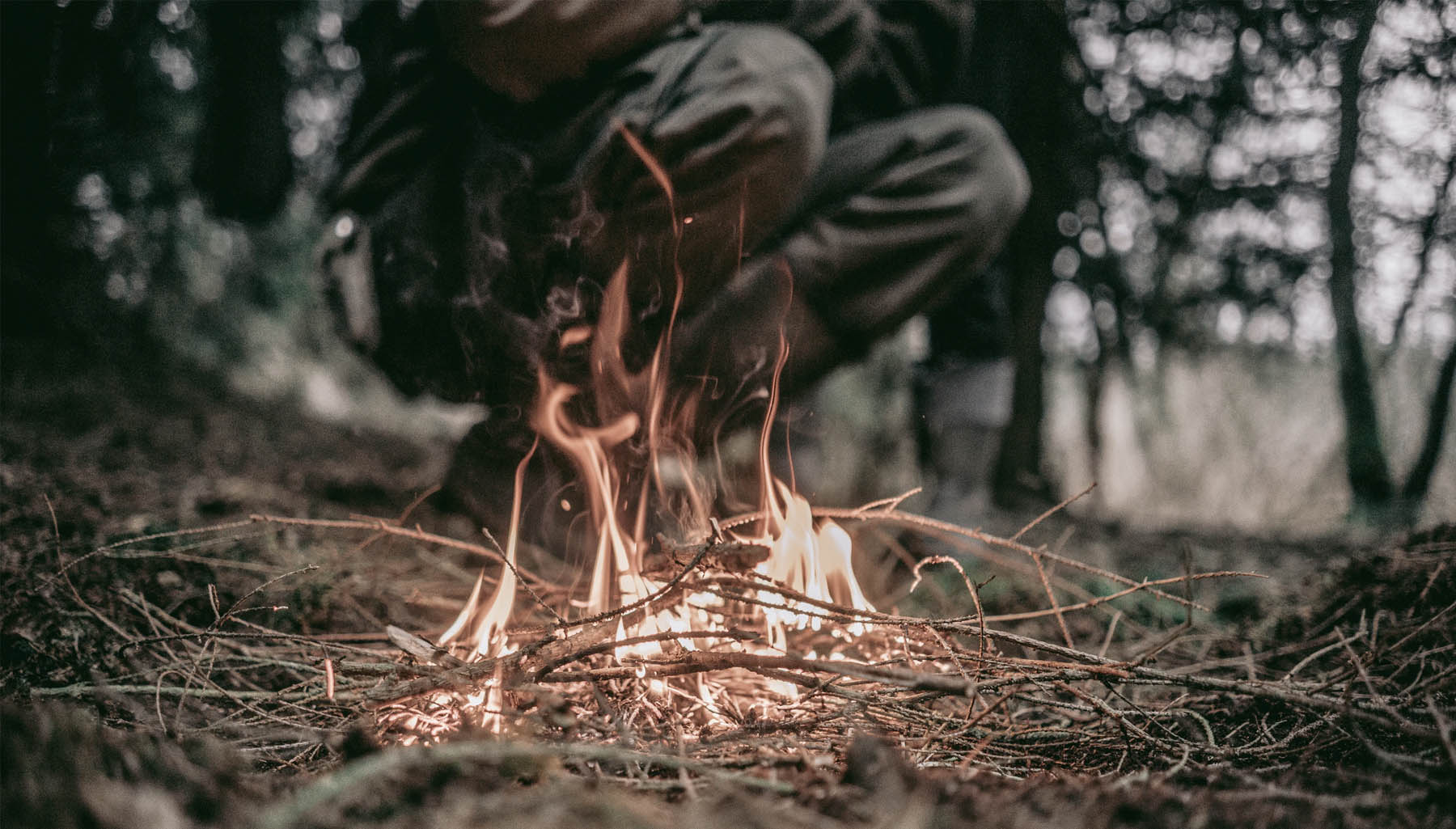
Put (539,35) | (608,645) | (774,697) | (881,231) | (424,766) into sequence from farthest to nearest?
(881,231) → (539,35) → (774,697) → (608,645) → (424,766)

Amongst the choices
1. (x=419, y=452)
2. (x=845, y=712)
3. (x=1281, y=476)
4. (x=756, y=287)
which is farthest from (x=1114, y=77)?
(x=419, y=452)

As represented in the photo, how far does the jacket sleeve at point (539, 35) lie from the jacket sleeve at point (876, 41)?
315 mm

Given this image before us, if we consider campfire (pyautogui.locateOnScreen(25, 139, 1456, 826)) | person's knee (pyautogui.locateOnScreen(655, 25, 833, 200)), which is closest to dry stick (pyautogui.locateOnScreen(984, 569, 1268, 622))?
campfire (pyautogui.locateOnScreen(25, 139, 1456, 826))

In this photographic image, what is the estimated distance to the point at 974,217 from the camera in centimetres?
230

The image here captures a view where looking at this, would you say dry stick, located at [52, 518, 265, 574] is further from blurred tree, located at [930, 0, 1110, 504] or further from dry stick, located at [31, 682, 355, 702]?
blurred tree, located at [930, 0, 1110, 504]

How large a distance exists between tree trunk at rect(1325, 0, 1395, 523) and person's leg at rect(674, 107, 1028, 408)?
2188mm

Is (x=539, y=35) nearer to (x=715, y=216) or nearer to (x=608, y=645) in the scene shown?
(x=715, y=216)

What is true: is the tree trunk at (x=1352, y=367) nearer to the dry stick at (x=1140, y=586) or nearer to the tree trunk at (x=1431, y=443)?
the tree trunk at (x=1431, y=443)

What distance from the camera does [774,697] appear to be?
4.28 ft

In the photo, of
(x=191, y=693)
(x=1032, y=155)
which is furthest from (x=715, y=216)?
(x=1032, y=155)

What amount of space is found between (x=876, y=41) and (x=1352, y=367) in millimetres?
2907

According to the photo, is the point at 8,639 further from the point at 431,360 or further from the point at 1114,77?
the point at 1114,77

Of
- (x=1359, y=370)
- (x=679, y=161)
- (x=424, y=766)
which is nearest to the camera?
(x=424, y=766)

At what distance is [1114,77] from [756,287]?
3.25 meters
